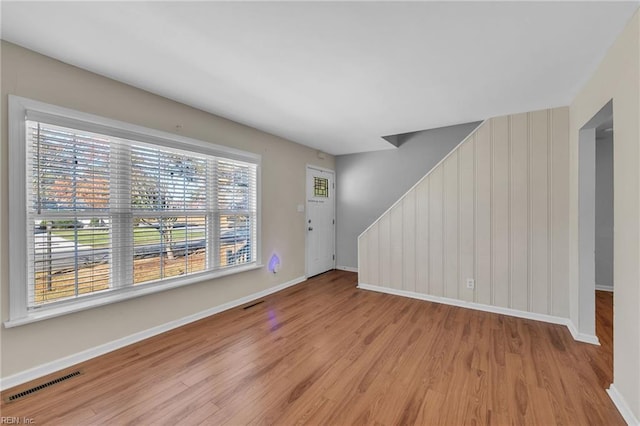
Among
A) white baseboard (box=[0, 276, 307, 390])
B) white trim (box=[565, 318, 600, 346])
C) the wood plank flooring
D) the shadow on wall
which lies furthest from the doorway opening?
white baseboard (box=[0, 276, 307, 390])

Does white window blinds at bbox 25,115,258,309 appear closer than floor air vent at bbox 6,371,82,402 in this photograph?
No

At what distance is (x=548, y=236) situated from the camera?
115 inches

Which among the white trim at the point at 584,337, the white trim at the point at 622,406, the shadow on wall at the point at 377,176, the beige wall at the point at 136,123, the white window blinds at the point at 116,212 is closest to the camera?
the white trim at the point at 622,406

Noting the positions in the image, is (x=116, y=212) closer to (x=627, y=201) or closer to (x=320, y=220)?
(x=320, y=220)

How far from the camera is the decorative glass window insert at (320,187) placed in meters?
5.01

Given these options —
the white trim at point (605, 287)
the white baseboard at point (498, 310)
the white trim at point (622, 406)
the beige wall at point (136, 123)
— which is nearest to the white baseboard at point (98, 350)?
the beige wall at point (136, 123)

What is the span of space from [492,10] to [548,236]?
2.62 m

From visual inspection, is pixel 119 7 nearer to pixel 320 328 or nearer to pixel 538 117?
pixel 320 328

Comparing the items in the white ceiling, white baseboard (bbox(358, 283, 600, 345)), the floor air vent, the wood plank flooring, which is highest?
the white ceiling

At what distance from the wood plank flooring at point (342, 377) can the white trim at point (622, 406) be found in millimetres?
48

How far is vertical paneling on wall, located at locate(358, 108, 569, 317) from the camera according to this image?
2.90 meters

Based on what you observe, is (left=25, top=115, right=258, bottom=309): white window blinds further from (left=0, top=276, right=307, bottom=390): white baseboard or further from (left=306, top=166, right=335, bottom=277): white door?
(left=306, top=166, right=335, bottom=277): white door

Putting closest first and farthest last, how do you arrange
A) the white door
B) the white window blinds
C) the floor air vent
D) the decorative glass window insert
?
1. the floor air vent
2. the white window blinds
3. the white door
4. the decorative glass window insert

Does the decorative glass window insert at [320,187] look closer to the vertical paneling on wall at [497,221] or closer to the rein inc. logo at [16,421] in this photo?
the vertical paneling on wall at [497,221]
